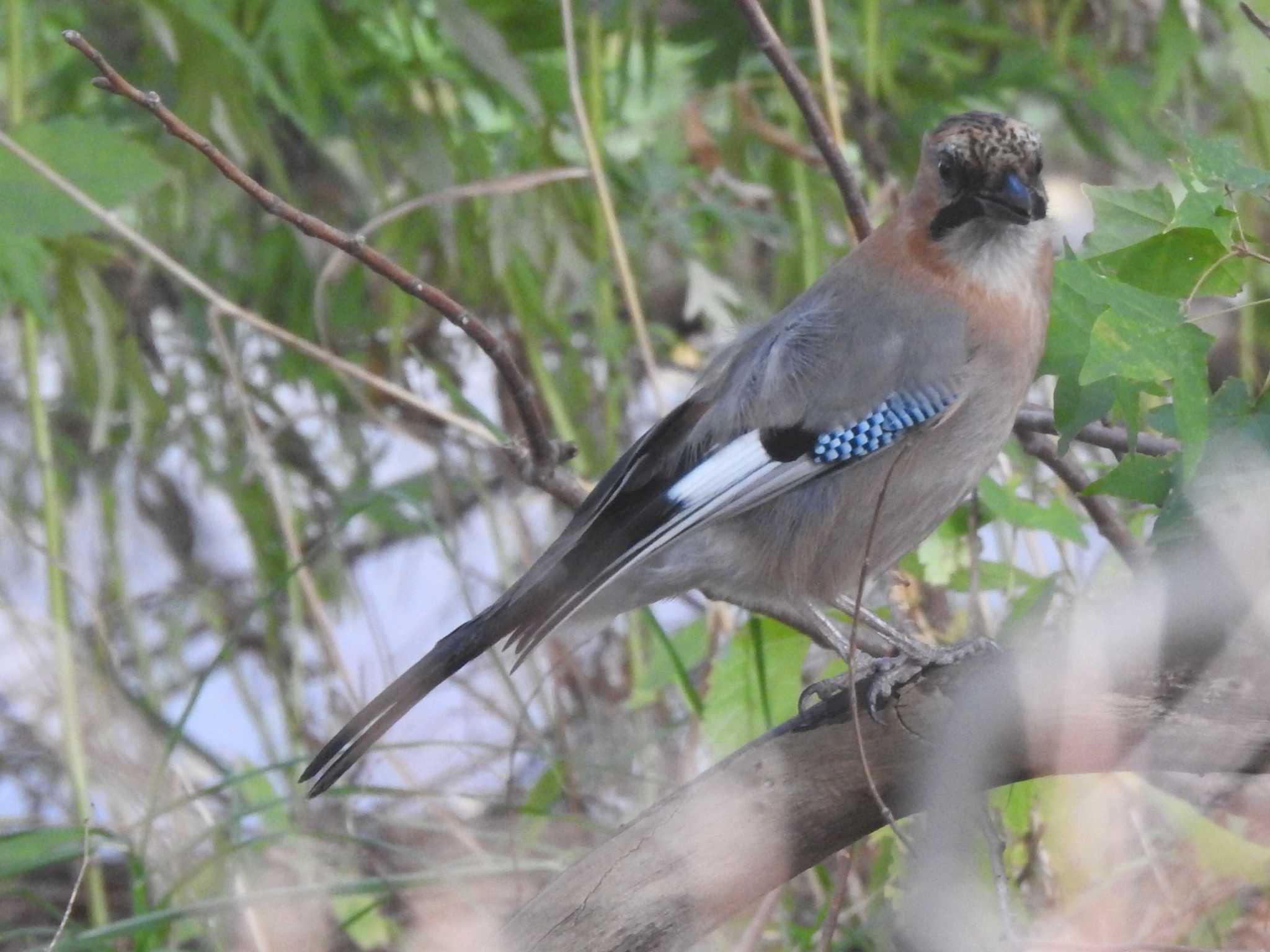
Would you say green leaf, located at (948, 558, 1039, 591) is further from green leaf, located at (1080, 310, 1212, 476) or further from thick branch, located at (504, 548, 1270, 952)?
green leaf, located at (1080, 310, 1212, 476)

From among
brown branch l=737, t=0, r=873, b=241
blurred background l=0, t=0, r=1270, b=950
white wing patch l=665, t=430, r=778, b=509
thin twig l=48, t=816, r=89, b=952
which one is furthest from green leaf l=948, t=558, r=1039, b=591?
thin twig l=48, t=816, r=89, b=952

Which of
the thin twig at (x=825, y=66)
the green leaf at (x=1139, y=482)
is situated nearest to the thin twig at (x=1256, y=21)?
the green leaf at (x=1139, y=482)

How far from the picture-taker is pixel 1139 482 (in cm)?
197

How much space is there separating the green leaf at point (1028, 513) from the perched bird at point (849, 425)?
57 mm

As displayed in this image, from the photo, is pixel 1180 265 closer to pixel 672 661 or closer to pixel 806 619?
pixel 806 619

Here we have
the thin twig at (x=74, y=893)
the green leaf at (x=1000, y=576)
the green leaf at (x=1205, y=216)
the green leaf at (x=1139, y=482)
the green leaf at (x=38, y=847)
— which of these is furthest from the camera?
the green leaf at (x=1000, y=576)

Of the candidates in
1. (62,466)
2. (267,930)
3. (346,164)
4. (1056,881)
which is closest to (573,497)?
(1056,881)

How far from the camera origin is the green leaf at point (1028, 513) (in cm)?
238

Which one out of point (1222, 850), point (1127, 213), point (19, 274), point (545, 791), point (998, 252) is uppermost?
point (19, 274)

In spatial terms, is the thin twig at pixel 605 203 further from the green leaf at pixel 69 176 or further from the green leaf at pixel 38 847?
the green leaf at pixel 38 847

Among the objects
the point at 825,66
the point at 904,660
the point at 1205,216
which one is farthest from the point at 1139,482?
the point at 825,66

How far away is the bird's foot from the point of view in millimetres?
2039

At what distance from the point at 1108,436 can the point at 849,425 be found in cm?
38

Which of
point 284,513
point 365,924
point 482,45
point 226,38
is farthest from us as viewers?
point 482,45
